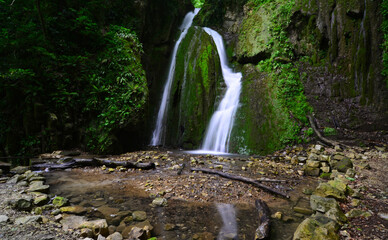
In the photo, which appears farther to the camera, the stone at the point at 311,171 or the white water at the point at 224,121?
the white water at the point at 224,121

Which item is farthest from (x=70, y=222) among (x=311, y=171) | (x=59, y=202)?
(x=311, y=171)

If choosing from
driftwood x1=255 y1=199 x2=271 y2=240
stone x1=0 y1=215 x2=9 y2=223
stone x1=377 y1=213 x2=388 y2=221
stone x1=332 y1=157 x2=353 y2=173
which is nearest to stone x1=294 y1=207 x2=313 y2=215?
driftwood x1=255 y1=199 x2=271 y2=240

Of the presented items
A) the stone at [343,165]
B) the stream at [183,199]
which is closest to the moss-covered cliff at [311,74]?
the stone at [343,165]

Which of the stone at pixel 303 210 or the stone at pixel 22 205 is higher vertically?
the stone at pixel 22 205

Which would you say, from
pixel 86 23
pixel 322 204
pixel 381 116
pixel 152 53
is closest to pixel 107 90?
pixel 86 23

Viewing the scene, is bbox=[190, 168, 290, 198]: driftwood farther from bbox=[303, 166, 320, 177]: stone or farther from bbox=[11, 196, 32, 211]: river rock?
bbox=[11, 196, 32, 211]: river rock

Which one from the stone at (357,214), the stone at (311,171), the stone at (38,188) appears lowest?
the stone at (311,171)

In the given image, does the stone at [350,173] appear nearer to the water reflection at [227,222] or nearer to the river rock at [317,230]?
the river rock at [317,230]

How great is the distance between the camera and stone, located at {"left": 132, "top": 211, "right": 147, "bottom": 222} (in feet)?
9.08

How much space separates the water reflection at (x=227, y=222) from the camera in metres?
2.46

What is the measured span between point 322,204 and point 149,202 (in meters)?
2.86

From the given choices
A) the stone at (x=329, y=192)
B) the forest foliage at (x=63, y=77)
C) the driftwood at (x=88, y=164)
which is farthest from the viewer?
the forest foliage at (x=63, y=77)

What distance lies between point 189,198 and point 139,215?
102cm

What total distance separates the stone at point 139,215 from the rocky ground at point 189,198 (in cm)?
1
